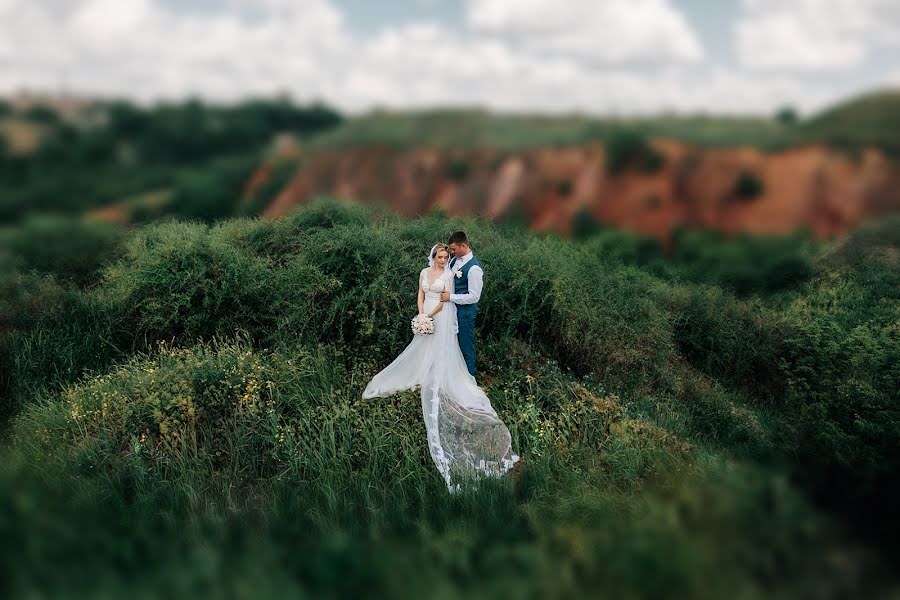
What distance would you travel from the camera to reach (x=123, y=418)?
6.86m

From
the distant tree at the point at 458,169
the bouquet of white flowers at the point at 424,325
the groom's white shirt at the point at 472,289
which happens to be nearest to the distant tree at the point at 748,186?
the distant tree at the point at 458,169

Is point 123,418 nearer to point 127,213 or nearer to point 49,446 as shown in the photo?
point 49,446

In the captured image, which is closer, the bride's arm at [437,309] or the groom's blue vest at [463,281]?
the bride's arm at [437,309]

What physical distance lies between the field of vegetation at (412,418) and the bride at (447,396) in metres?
0.28

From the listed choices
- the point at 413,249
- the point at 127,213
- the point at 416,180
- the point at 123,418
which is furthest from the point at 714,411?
the point at 416,180

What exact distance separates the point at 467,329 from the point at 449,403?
0.76m

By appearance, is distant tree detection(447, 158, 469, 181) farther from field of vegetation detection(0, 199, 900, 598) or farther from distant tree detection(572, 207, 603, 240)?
field of vegetation detection(0, 199, 900, 598)

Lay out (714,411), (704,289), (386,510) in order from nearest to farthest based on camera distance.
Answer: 1. (386,510)
2. (714,411)
3. (704,289)

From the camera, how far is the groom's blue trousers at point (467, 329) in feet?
22.9

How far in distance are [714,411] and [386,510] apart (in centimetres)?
455

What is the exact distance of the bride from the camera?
653 cm

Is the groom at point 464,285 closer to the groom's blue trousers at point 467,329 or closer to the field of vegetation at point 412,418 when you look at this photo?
the groom's blue trousers at point 467,329

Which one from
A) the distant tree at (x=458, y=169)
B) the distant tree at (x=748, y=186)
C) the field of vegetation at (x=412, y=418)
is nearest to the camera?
the field of vegetation at (x=412, y=418)

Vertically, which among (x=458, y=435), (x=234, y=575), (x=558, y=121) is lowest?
(x=458, y=435)
